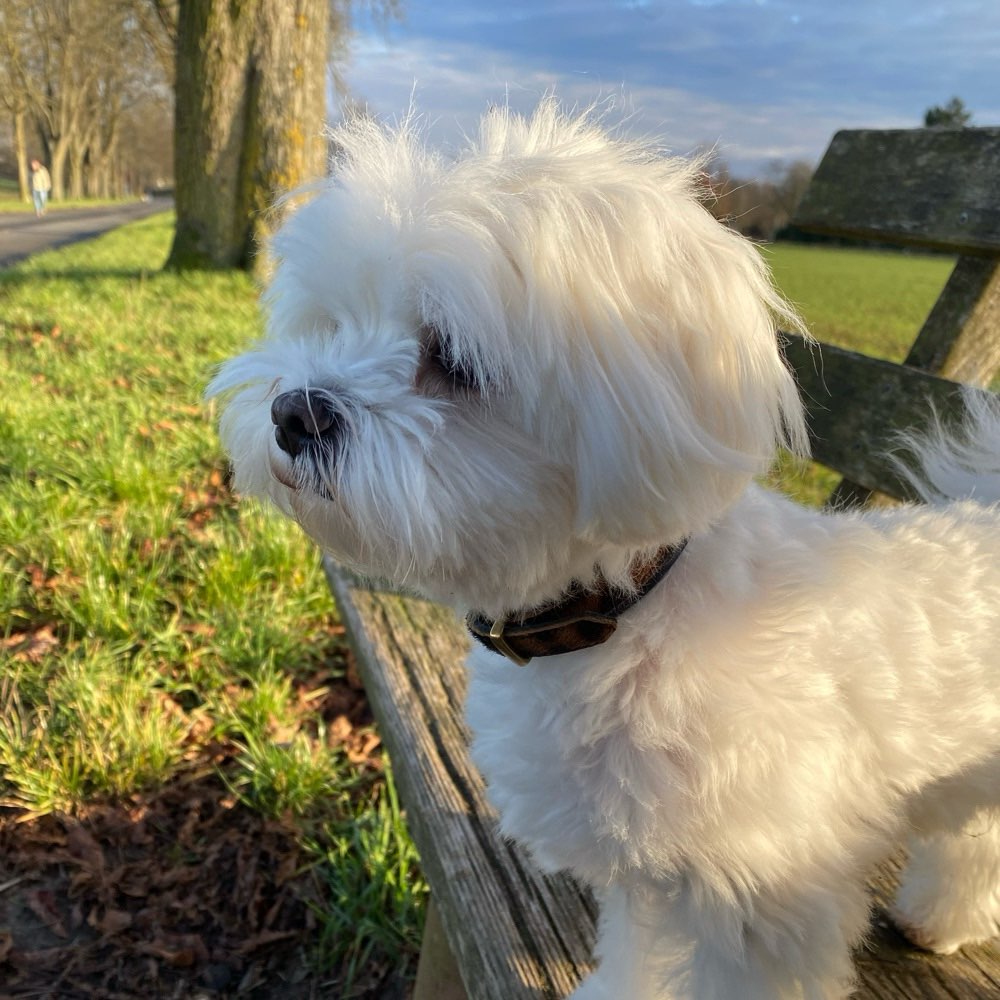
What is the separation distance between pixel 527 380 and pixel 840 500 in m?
1.55

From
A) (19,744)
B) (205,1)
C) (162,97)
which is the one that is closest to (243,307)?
(205,1)

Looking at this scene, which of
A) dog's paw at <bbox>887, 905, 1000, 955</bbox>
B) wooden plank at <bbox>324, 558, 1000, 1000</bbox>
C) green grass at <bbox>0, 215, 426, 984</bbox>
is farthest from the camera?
green grass at <bbox>0, 215, 426, 984</bbox>

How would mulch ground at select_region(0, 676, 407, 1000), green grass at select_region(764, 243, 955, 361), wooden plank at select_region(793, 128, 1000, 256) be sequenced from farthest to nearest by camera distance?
green grass at select_region(764, 243, 955, 361)
mulch ground at select_region(0, 676, 407, 1000)
wooden plank at select_region(793, 128, 1000, 256)

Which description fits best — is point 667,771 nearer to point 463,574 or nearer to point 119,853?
point 463,574

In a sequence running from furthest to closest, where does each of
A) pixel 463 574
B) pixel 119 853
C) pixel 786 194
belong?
pixel 786 194, pixel 119 853, pixel 463 574

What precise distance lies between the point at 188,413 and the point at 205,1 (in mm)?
5725

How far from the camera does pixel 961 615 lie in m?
1.47

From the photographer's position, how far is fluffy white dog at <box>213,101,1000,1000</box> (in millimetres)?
1162

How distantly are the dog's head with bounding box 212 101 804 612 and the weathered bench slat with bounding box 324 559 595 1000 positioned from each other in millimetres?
646

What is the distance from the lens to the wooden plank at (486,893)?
1483 millimetres

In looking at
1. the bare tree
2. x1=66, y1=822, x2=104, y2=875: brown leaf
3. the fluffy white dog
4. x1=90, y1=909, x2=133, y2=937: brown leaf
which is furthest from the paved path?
the fluffy white dog

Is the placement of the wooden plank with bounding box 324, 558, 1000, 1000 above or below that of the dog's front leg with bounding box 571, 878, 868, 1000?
below

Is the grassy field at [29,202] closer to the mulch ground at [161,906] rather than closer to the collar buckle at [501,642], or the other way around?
the mulch ground at [161,906]

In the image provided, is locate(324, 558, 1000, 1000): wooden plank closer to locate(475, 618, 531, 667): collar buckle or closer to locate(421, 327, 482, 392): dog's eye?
locate(475, 618, 531, 667): collar buckle
